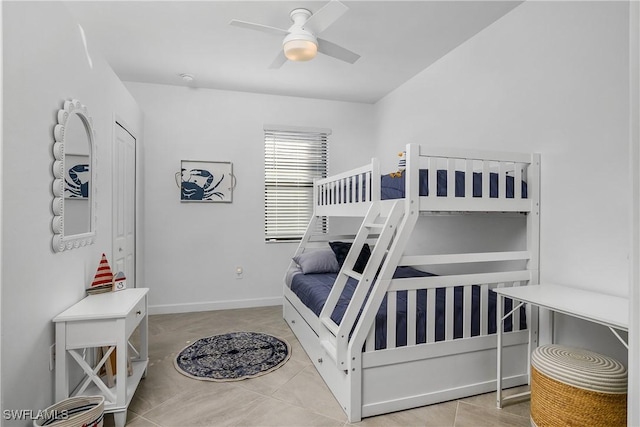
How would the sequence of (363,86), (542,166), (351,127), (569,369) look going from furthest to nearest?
(351,127) → (363,86) → (542,166) → (569,369)

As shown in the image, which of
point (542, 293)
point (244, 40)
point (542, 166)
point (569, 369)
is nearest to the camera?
point (569, 369)

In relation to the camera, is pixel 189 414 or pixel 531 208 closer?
pixel 189 414

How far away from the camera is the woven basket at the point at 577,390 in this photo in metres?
1.58

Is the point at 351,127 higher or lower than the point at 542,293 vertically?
higher

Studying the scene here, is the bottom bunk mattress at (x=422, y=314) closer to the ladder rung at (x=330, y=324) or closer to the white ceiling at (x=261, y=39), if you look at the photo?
the ladder rung at (x=330, y=324)

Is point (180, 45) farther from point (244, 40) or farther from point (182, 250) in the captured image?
point (182, 250)

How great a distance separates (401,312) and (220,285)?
8.81 feet

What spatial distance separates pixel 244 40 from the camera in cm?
302

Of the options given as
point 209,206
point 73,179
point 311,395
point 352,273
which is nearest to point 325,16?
point 352,273

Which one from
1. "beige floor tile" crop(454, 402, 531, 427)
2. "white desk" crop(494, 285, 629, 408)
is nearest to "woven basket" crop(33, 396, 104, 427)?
"beige floor tile" crop(454, 402, 531, 427)

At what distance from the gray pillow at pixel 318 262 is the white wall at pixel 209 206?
0.83 meters

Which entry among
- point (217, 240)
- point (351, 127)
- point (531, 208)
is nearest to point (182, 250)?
point (217, 240)

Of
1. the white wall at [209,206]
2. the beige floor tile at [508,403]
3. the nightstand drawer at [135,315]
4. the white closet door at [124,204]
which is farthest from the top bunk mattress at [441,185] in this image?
the white wall at [209,206]

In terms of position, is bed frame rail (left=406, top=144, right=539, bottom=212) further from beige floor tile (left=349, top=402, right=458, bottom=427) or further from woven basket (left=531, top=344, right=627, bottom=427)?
beige floor tile (left=349, top=402, right=458, bottom=427)
